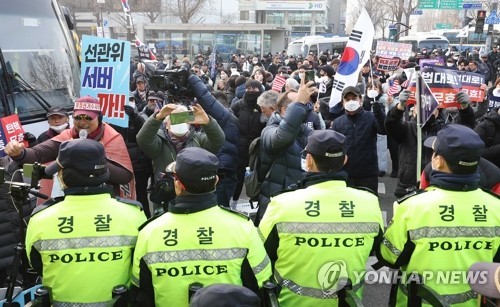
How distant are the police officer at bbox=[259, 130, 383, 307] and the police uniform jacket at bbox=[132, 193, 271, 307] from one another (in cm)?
28

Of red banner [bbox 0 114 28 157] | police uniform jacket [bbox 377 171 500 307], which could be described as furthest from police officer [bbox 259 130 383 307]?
red banner [bbox 0 114 28 157]

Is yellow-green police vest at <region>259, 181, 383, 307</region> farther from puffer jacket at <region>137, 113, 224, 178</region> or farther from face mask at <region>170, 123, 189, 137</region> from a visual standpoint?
face mask at <region>170, 123, 189, 137</region>

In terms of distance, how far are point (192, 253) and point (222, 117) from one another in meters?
2.56

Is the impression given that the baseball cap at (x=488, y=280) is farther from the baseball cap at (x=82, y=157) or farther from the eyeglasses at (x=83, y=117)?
the eyeglasses at (x=83, y=117)

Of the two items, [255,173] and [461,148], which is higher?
[461,148]

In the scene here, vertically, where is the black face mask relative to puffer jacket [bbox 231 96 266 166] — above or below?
above

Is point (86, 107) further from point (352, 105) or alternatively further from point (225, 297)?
point (225, 297)

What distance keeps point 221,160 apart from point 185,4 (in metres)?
47.7

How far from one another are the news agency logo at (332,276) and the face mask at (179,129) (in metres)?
2.19

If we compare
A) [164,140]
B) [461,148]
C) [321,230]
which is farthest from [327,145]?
[164,140]

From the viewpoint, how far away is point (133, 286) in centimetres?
269

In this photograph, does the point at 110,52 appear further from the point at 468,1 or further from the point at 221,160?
the point at 468,1

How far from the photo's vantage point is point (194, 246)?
2.47 meters

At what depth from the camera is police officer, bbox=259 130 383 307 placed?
109 inches
